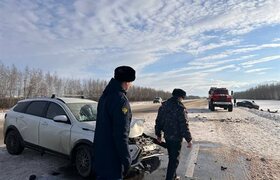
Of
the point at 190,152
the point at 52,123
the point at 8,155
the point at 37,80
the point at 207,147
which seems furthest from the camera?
the point at 37,80

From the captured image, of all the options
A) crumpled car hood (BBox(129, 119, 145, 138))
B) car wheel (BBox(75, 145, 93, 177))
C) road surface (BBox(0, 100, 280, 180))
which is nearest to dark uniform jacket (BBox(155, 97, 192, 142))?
crumpled car hood (BBox(129, 119, 145, 138))

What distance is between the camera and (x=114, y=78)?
4.01m

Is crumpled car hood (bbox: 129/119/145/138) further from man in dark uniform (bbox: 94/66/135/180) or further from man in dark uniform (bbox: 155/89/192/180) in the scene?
man in dark uniform (bbox: 94/66/135/180)

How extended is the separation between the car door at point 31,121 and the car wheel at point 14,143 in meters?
0.24

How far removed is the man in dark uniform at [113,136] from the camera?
375cm

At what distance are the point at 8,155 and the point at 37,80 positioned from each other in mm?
65164

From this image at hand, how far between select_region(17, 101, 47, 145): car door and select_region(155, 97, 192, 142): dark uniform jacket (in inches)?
140

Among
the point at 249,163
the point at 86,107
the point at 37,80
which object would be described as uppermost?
the point at 37,80

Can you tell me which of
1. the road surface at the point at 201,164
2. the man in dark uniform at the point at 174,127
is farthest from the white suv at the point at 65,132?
the man in dark uniform at the point at 174,127

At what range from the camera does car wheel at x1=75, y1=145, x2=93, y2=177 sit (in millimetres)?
7109

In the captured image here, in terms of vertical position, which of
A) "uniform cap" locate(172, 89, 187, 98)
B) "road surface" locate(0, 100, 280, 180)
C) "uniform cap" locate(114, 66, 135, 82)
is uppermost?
"uniform cap" locate(114, 66, 135, 82)

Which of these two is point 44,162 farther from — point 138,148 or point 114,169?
point 114,169

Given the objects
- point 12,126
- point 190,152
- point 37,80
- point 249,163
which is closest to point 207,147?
point 190,152

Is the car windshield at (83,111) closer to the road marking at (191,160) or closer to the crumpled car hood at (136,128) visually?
the crumpled car hood at (136,128)
